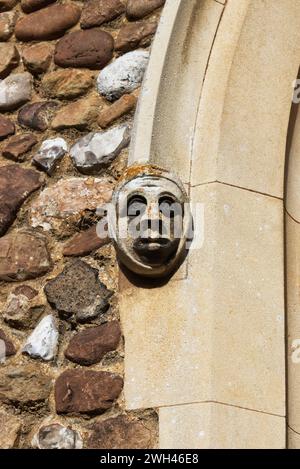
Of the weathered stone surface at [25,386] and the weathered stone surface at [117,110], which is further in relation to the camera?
the weathered stone surface at [117,110]

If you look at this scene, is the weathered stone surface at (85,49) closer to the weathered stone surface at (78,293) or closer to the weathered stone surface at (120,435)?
the weathered stone surface at (78,293)

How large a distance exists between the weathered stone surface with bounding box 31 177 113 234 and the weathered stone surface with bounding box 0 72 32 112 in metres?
0.42

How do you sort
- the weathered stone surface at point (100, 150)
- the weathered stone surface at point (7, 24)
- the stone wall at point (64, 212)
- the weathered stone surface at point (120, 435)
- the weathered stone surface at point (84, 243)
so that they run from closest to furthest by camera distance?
the weathered stone surface at point (120, 435), the stone wall at point (64, 212), the weathered stone surface at point (84, 243), the weathered stone surface at point (100, 150), the weathered stone surface at point (7, 24)

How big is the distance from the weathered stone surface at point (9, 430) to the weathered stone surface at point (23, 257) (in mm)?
484

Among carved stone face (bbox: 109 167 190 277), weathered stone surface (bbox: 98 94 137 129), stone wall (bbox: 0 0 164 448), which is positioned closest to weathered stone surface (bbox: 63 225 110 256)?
stone wall (bbox: 0 0 164 448)

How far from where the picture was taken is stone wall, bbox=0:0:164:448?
14.2 feet

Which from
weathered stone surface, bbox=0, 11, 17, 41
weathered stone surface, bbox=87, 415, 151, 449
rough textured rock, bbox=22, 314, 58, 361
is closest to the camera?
weathered stone surface, bbox=87, 415, 151, 449

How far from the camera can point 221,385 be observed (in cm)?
416

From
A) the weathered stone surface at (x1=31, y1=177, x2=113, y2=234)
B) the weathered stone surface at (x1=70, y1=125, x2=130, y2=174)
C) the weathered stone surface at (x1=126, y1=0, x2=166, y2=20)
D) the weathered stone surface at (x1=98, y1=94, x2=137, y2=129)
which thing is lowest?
the weathered stone surface at (x1=31, y1=177, x2=113, y2=234)

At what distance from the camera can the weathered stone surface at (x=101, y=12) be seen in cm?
497

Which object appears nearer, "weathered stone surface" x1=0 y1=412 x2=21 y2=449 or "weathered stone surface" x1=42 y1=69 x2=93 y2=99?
"weathered stone surface" x1=0 y1=412 x2=21 y2=449

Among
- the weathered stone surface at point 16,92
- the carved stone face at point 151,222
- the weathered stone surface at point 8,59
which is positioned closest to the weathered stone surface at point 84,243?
the carved stone face at point 151,222

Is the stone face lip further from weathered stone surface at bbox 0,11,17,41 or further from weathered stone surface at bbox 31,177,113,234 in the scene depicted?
weathered stone surface at bbox 31,177,113,234
